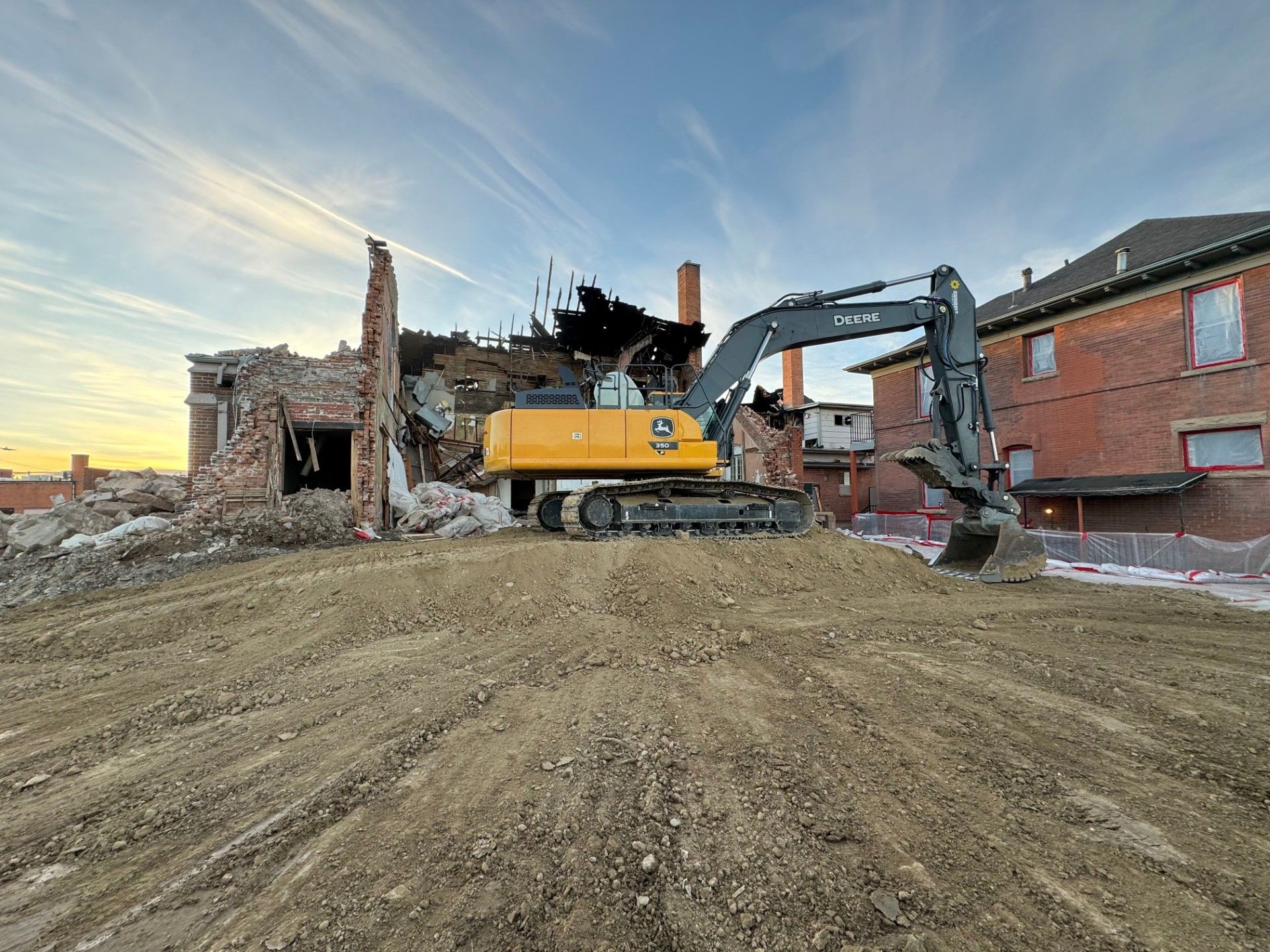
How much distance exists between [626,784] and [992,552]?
891 centimetres

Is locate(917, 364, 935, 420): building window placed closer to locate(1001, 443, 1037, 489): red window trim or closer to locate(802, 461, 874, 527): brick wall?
locate(1001, 443, 1037, 489): red window trim

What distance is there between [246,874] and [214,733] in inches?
59.2

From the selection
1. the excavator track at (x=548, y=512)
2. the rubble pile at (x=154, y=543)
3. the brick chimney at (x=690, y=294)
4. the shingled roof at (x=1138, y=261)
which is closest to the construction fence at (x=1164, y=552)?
the shingled roof at (x=1138, y=261)

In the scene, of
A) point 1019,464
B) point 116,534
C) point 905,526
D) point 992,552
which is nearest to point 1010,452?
point 1019,464

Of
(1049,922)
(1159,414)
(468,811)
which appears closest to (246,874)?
(468,811)

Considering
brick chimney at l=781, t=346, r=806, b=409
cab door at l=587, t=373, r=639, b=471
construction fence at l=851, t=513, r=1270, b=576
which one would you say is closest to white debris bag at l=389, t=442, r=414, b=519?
cab door at l=587, t=373, r=639, b=471

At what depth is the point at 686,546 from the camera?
7305 millimetres

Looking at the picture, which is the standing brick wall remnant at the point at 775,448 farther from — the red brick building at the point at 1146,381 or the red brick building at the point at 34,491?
the red brick building at the point at 34,491

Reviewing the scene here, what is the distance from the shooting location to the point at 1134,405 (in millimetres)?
13875

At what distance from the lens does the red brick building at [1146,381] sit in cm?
1197

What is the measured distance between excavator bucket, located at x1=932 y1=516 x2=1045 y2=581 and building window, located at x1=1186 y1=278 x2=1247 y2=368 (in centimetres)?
895

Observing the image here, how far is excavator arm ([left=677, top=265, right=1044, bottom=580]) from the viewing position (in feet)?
29.1

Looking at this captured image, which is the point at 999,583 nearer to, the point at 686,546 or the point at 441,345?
the point at 686,546

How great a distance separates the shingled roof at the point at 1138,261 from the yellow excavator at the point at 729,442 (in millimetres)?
7301
